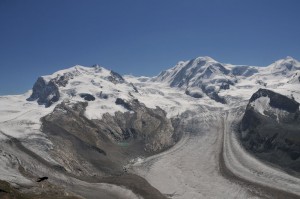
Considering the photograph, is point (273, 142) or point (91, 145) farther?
point (91, 145)

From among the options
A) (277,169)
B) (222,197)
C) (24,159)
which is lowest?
(222,197)

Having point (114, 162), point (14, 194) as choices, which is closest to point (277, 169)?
point (114, 162)

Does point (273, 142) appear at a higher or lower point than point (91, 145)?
lower

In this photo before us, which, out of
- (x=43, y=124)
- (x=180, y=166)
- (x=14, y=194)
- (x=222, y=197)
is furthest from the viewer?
(x=43, y=124)

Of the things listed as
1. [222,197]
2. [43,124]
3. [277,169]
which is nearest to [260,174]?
[277,169]

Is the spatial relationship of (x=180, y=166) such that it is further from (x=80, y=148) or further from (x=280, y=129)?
(x=280, y=129)

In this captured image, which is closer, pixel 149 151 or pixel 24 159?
pixel 24 159

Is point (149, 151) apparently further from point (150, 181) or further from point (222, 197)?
point (222, 197)

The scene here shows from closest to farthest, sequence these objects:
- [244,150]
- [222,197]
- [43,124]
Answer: [222,197] → [244,150] → [43,124]

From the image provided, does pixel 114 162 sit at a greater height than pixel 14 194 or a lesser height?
greater
